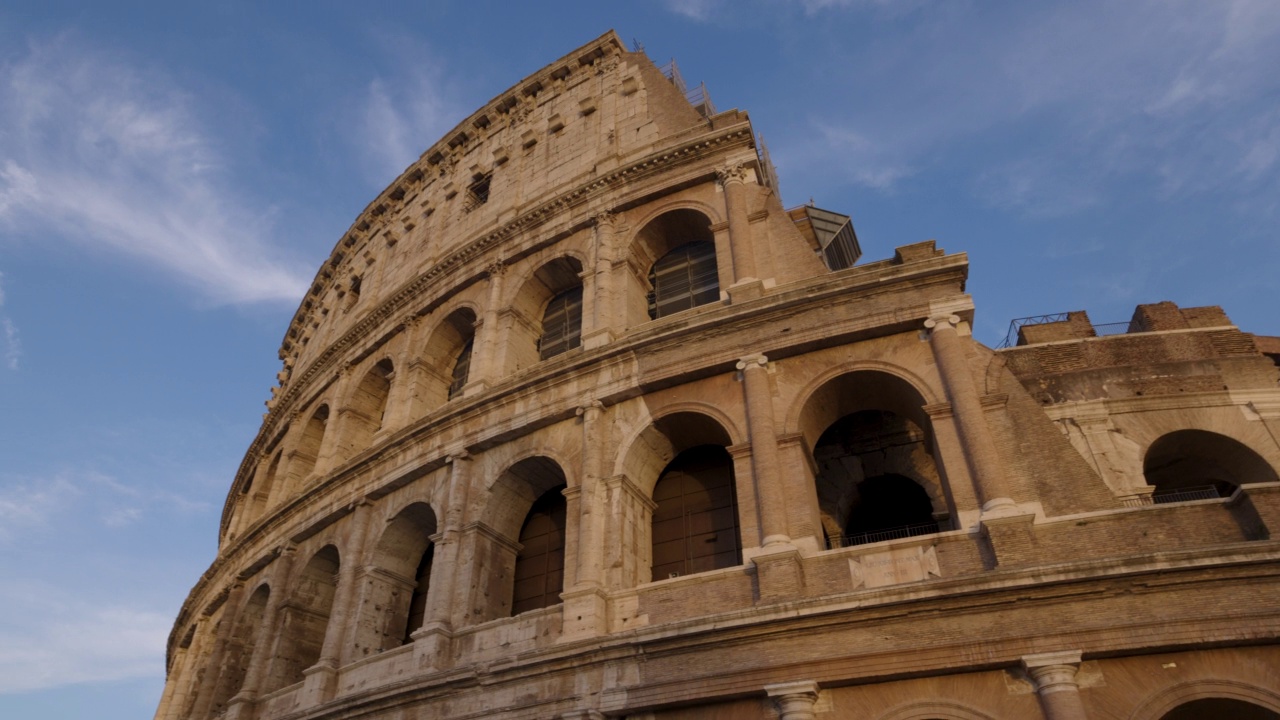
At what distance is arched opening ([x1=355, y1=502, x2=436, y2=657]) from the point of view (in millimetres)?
14383

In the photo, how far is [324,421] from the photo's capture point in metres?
21.7

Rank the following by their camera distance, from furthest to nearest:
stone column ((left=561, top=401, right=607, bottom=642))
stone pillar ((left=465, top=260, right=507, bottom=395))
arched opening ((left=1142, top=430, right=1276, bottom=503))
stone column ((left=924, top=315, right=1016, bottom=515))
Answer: stone pillar ((left=465, top=260, right=507, bottom=395)) → arched opening ((left=1142, top=430, right=1276, bottom=503)) → stone column ((left=561, top=401, right=607, bottom=642)) → stone column ((left=924, top=315, right=1016, bottom=515))

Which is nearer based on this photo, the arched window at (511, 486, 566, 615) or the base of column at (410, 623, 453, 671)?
the base of column at (410, 623, 453, 671)

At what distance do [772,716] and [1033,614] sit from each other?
3069 mm

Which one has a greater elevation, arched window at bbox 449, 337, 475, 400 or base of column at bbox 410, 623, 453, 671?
arched window at bbox 449, 337, 475, 400

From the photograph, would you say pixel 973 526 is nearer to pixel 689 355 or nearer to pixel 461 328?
pixel 689 355

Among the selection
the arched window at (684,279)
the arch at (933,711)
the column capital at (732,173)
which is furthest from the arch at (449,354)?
the arch at (933,711)

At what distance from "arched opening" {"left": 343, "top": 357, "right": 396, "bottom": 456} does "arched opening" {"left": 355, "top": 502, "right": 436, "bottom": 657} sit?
451cm

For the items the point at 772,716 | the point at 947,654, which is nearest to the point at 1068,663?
the point at 947,654

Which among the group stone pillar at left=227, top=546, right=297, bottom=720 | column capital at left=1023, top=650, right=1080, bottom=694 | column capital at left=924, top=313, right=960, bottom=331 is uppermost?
column capital at left=924, top=313, right=960, bottom=331

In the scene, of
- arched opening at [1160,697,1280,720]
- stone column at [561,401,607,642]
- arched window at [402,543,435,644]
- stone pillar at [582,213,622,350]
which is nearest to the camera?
arched opening at [1160,697,1280,720]

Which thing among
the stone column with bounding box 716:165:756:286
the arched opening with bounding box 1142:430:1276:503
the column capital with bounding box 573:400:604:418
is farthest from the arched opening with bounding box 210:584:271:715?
the arched opening with bounding box 1142:430:1276:503

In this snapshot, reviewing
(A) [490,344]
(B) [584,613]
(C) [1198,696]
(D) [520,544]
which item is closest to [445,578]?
(D) [520,544]

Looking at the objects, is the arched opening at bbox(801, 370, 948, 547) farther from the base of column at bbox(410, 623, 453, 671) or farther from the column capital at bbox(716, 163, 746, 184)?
the base of column at bbox(410, 623, 453, 671)
